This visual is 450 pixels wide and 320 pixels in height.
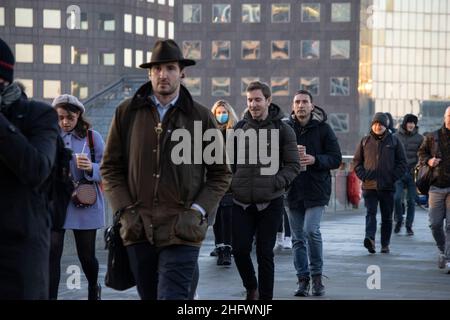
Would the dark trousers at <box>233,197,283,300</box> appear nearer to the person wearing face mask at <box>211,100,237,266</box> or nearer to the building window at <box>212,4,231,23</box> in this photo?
the person wearing face mask at <box>211,100,237,266</box>

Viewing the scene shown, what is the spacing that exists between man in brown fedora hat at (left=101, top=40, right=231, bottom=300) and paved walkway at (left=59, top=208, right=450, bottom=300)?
12.1ft

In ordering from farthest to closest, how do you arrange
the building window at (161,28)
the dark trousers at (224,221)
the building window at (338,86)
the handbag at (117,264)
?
the building window at (161,28) < the building window at (338,86) < the dark trousers at (224,221) < the handbag at (117,264)

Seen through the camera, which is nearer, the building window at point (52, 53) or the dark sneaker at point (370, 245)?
the dark sneaker at point (370, 245)

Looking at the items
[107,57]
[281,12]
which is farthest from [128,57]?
[281,12]

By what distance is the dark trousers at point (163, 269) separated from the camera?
252 inches

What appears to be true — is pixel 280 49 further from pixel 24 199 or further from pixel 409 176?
pixel 24 199

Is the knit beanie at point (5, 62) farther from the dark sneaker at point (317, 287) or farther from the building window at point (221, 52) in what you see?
the building window at point (221, 52)

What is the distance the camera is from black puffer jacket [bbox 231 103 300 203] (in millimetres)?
9594

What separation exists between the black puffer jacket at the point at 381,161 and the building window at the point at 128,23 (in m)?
118

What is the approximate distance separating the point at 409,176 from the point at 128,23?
4559 inches

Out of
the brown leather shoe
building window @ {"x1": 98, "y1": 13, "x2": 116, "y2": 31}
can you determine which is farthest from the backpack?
building window @ {"x1": 98, "y1": 13, "x2": 116, "y2": 31}

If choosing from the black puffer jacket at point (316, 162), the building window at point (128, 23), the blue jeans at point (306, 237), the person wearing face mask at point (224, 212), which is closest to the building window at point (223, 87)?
the building window at point (128, 23)

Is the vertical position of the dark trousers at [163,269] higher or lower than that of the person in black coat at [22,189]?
lower
